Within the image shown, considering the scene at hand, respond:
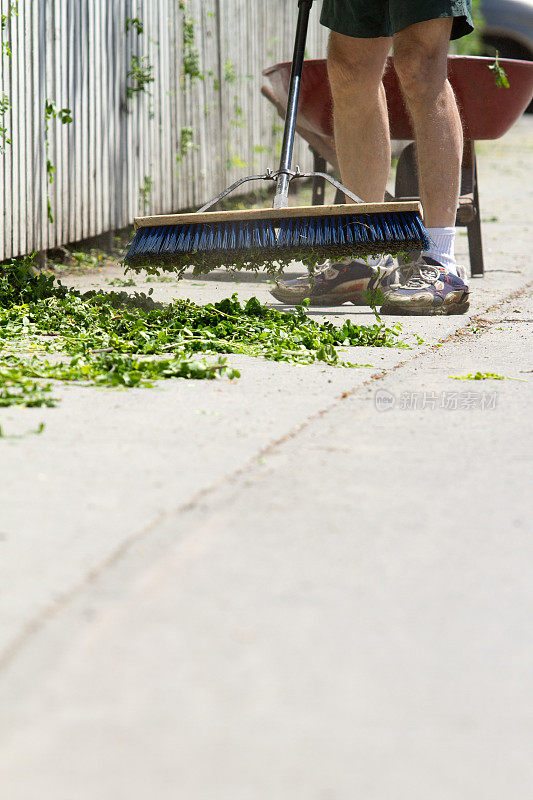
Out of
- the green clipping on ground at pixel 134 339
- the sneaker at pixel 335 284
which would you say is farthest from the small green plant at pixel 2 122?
the sneaker at pixel 335 284

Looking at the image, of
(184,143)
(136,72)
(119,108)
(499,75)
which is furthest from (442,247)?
(184,143)

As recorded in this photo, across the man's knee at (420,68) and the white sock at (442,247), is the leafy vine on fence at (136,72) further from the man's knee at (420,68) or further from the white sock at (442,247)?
the white sock at (442,247)

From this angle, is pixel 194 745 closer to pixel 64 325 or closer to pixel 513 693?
pixel 513 693

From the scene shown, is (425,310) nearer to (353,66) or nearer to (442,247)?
(442,247)

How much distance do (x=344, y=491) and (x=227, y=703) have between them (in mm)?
700

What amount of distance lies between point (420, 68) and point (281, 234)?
0.89 metres

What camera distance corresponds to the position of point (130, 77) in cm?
543

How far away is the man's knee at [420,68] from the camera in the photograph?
12.1ft

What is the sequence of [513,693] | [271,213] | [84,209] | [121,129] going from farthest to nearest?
1. [121,129]
2. [84,209]
3. [271,213]
4. [513,693]

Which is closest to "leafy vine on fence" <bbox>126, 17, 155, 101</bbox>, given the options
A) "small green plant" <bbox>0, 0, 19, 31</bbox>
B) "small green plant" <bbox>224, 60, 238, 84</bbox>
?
"small green plant" <bbox>0, 0, 19, 31</bbox>

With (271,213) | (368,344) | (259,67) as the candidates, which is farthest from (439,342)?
(259,67)

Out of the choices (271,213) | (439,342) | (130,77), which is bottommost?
(439,342)

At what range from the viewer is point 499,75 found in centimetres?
436

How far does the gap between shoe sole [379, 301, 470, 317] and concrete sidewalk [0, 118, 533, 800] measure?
1.34 meters
